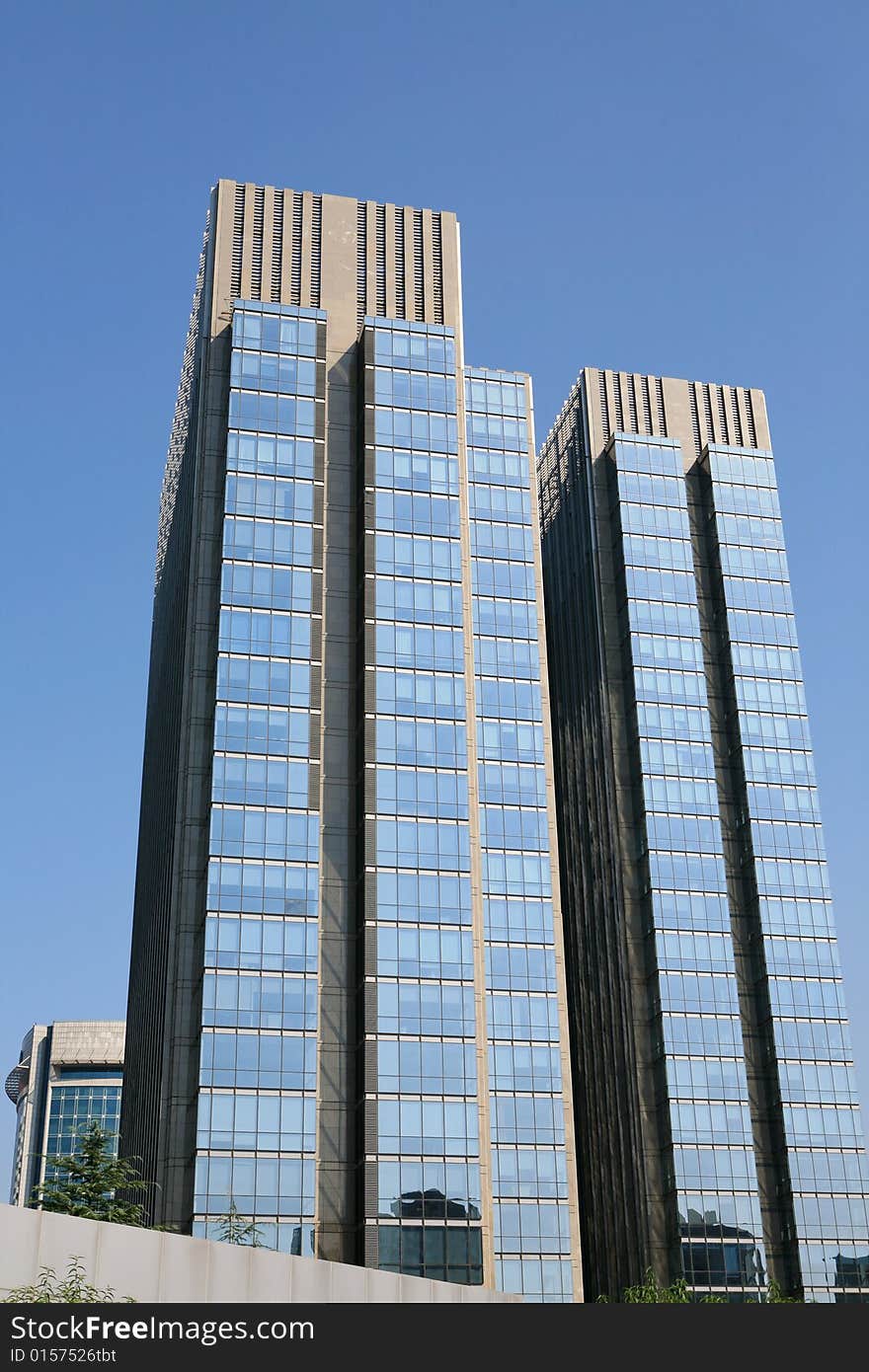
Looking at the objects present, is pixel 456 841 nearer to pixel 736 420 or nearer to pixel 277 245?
pixel 277 245

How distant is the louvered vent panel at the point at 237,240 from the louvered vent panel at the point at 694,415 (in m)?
48.8

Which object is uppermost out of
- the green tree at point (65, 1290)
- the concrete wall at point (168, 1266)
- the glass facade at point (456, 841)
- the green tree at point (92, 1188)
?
the glass facade at point (456, 841)

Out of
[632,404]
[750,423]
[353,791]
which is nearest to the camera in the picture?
[353,791]

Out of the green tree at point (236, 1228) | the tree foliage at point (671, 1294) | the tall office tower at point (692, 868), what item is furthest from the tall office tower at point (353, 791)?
the tall office tower at point (692, 868)

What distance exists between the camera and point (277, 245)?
13350 centimetres

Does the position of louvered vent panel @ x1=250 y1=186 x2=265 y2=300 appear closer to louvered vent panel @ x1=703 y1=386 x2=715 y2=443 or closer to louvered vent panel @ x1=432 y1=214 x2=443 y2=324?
louvered vent panel @ x1=432 y1=214 x2=443 y2=324

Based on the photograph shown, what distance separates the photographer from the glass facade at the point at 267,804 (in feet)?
337

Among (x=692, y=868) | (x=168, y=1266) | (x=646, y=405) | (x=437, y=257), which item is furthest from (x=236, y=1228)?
(x=646, y=405)

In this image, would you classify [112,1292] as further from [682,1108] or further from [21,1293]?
[682,1108]

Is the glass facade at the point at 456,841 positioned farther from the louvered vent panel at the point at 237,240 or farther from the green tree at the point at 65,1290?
the green tree at the point at 65,1290

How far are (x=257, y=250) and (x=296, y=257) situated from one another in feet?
11.5

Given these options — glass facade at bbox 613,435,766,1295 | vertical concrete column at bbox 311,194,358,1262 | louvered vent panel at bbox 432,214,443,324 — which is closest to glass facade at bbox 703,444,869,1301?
glass facade at bbox 613,435,766,1295

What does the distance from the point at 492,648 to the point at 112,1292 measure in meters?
98.3

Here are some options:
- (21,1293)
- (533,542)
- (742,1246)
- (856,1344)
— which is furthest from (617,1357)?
(533,542)
